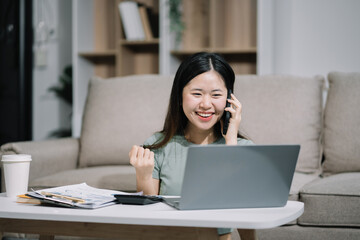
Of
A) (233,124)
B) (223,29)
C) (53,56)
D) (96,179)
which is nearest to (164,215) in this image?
(233,124)

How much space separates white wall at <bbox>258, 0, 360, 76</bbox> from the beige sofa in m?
0.79

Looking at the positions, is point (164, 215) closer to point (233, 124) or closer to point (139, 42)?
point (233, 124)

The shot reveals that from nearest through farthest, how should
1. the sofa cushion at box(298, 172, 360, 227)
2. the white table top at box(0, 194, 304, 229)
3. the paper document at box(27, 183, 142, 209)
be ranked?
the white table top at box(0, 194, 304, 229)
the paper document at box(27, 183, 142, 209)
the sofa cushion at box(298, 172, 360, 227)

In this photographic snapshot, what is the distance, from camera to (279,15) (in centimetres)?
327

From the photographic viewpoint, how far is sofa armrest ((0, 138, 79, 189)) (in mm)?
2186

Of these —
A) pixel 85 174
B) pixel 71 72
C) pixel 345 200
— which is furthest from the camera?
pixel 71 72

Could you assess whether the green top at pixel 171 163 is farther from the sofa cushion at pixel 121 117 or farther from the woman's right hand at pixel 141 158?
the sofa cushion at pixel 121 117

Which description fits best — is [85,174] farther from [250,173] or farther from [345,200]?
[250,173]

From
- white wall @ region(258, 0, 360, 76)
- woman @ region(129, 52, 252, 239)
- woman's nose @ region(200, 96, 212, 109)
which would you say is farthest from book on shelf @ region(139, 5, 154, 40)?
woman's nose @ region(200, 96, 212, 109)

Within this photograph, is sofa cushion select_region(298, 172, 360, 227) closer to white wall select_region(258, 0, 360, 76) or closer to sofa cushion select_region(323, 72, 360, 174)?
sofa cushion select_region(323, 72, 360, 174)

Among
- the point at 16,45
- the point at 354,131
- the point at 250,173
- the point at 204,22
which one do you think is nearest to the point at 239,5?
the point at 204,22

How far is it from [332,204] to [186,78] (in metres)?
0.76

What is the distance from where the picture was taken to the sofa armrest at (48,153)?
219 cm

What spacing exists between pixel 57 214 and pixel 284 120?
147 cm
